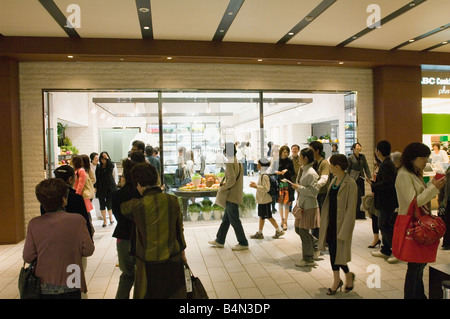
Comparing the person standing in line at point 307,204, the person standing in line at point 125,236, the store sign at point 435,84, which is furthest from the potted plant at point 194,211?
the store sign at point 435,84

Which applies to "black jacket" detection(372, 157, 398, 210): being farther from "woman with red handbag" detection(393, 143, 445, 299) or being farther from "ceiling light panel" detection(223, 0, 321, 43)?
"ceiling light panel" detection(223, 0, 321, 43)

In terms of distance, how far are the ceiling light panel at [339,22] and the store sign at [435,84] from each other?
2.83 metres

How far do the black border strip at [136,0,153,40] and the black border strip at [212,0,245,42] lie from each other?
1.08 meters

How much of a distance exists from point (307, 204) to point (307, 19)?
9.52 feet

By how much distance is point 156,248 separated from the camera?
2.36 m

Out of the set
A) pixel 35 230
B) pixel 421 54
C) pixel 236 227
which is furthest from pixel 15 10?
pixel 421 54

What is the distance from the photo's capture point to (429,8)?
5.13m

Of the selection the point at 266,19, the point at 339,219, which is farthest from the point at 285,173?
the point at 339,219

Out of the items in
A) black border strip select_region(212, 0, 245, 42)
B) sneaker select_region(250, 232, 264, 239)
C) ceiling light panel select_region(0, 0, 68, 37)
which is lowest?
sneaker select_region(250, 232, 264, 239)

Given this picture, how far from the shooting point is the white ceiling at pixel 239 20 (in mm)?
4852

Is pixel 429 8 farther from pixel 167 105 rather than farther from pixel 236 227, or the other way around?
pixel 167 105

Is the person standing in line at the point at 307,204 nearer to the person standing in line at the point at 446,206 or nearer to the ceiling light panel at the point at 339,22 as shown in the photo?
the person standing in line at the point at 446,206

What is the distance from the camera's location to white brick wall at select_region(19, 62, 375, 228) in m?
6.52

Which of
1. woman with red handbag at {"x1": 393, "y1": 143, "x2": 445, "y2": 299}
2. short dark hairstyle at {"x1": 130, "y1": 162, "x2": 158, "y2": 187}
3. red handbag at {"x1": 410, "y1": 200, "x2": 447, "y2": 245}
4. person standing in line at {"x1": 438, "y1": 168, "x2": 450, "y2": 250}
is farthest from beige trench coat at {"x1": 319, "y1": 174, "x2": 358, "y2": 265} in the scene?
person standing in line at {"x1": 438, "y1": 168, "x2": 450, "y2": 250}
